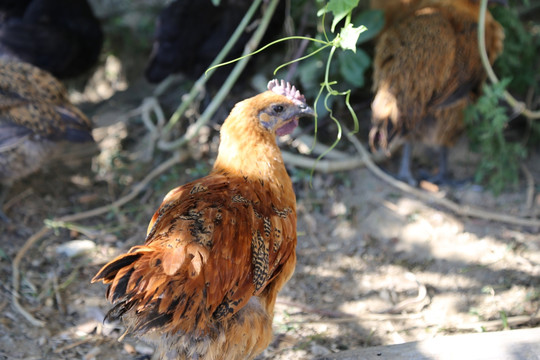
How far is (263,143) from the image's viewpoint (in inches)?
96.7

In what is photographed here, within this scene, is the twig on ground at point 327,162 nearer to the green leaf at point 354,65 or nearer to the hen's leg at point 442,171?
the hen's leg at point 442,171

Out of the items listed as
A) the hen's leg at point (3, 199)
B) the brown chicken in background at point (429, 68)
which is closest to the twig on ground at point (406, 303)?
the brown chicken in background at point (429, 68)

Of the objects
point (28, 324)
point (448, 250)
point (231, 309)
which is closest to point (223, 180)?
point (231, 309)

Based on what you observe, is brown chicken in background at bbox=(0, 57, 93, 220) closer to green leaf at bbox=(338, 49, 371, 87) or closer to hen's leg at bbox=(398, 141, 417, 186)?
green leaf at bbox=(338, 49, 371, 87)

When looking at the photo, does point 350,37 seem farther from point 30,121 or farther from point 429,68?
point 30,121

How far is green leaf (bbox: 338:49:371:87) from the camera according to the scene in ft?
12.8

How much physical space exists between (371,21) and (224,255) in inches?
101

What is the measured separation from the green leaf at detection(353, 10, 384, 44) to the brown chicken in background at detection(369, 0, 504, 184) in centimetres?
7

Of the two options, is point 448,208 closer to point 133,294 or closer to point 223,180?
point 223,180

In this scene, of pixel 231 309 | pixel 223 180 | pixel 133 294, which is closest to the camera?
pixel 133 294

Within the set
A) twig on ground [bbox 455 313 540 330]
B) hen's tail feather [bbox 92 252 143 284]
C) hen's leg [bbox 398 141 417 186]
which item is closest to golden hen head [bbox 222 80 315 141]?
hen's tail feather [bbox 92 252 143 284]

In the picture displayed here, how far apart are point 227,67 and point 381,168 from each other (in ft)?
5.08

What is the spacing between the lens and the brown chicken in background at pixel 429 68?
362 centimetres

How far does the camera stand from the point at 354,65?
3.96 metres
